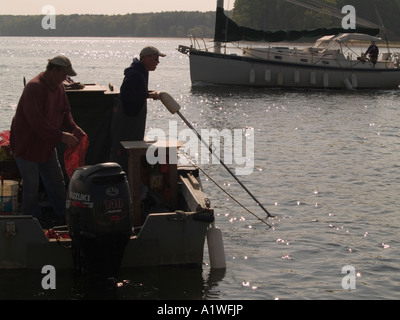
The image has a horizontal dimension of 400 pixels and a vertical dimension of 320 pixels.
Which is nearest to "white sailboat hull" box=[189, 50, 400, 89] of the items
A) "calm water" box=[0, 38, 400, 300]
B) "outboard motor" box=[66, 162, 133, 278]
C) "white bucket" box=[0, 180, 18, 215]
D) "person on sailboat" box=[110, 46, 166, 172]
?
"calm water" box=[0, 38, 400, 300]

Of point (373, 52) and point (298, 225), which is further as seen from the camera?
point (373, 52)

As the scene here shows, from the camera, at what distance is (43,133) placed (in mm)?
9570

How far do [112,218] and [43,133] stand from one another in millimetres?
1477

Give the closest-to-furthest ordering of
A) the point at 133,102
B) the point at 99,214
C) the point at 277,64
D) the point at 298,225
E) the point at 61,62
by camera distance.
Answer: the point at 99,214 < the point at 61,62 < the point at 133,102 < the point at 298,225 < the point at 277,64

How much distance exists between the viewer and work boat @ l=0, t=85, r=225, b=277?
882 centimetres

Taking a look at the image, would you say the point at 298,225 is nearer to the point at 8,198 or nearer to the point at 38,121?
the point at 8,198

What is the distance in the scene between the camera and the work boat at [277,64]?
43.8 metres

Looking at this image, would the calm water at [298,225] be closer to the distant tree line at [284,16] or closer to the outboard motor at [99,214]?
the outboard motor at [99,214]

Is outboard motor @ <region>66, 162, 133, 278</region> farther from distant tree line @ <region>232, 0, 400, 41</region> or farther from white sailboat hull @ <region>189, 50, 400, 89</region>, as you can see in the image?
distant tree line @ <region>232, 0, 400, 41</region>

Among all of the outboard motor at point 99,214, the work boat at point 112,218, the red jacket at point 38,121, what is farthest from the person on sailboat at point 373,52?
the outboard motor at point 99,214

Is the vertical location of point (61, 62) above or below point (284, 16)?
below

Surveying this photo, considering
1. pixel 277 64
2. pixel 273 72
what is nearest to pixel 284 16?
pixel 273 72

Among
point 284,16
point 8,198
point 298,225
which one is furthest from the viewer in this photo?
point 284,16

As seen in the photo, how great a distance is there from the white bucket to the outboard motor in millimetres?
1559
